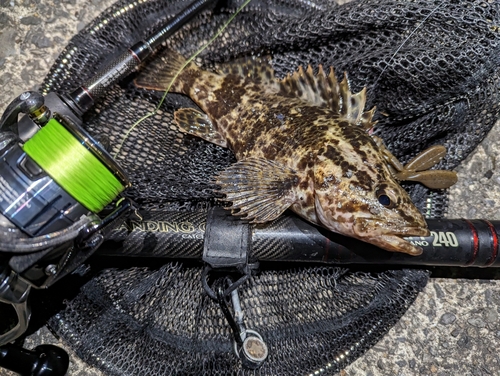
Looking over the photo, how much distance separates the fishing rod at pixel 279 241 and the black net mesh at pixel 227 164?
9.7 inches

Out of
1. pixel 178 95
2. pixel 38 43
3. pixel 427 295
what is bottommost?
pixel 427 295

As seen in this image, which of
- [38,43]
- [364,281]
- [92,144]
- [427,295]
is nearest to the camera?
[92,144]

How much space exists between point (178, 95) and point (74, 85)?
600mm

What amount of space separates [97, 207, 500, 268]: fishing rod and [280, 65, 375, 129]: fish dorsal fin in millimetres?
680

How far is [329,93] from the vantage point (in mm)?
2500

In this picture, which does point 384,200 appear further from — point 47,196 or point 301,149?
point 47,196

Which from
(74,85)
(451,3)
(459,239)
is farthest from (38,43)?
(459,239)

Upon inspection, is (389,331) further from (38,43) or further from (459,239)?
(38,43)

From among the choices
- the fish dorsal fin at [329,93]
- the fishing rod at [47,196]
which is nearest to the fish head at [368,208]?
the fish dorsal fin at [329,93]

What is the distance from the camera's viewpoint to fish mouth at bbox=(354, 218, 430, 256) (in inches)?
80.7

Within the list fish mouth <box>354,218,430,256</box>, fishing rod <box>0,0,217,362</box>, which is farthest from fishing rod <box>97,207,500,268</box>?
fishing rod <box>0,0,217,362</box>

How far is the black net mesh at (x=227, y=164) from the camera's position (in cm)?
232

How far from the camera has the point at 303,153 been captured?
2.32 metres

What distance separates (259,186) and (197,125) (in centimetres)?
60
